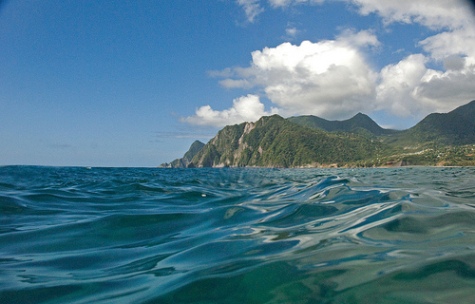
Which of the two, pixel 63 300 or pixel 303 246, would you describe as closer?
pixel 63 300

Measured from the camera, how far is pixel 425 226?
4.84m

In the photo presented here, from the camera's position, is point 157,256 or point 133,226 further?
point 133,226

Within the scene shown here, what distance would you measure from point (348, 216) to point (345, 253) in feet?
9.20

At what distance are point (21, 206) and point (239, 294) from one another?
979 cm

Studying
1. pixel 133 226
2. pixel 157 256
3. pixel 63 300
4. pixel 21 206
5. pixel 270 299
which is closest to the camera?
pixel 270 299

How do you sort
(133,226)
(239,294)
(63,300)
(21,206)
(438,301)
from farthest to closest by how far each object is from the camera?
1. (21,206)
2. (133,226)
3. (63,300)
4. (239,294)
5. (438,301)

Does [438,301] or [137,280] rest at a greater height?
[438,301]

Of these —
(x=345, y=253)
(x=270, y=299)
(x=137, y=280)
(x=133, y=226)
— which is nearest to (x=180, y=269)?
(x=137, y=280)

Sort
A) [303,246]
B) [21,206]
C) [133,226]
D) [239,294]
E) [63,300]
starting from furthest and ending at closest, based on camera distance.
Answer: [21,206]
[133,226]
[303,246]
[63,300]
[239,294]

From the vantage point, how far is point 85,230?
6.64 m

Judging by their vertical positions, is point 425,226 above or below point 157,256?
above

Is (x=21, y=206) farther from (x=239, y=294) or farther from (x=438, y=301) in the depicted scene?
(x=438, y=301)

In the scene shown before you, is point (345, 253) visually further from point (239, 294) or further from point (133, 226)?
point (133, 226)

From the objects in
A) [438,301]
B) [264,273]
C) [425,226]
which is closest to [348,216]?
[425,226]
